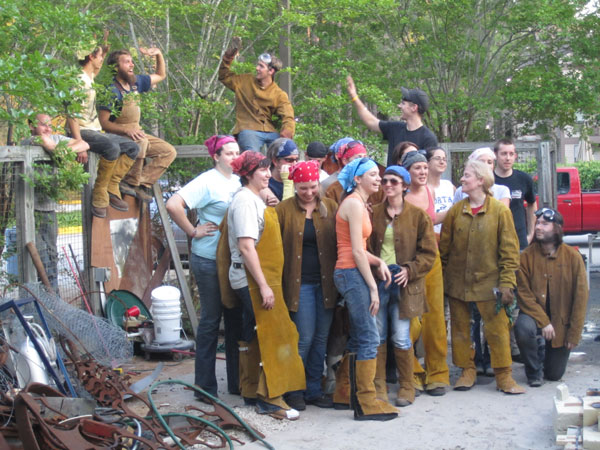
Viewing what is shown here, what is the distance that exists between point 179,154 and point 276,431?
173 inches

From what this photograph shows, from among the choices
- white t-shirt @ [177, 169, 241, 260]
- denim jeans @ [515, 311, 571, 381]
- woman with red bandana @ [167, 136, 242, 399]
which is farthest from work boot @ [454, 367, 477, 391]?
white t-shirt @ [177, 169, 241, 260]

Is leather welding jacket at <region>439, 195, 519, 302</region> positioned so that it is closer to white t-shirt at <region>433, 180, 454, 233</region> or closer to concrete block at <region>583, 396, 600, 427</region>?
white t-shirt at <region>433, 180, 454, 233</region>

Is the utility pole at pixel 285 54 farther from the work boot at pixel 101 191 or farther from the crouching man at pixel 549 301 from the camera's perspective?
the crouching man at pixel 549 301

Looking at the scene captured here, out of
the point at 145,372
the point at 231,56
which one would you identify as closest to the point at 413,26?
the point at 231,56

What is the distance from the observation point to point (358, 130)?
36.2ft

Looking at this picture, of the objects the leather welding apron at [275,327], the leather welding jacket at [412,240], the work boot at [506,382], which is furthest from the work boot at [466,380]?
the leather welding apron at [275,327]

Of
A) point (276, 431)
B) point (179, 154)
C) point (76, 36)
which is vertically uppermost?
point (76, 36)

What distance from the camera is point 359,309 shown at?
5926mm

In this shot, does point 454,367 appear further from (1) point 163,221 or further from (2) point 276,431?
(1) point 163,221

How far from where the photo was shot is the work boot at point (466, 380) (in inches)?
265

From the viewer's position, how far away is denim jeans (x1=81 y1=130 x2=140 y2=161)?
25.1 ft

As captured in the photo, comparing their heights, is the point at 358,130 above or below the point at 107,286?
above

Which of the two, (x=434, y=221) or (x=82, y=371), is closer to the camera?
(x=82, y=371)

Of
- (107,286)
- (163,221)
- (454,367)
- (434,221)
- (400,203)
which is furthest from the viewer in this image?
(163,221)
